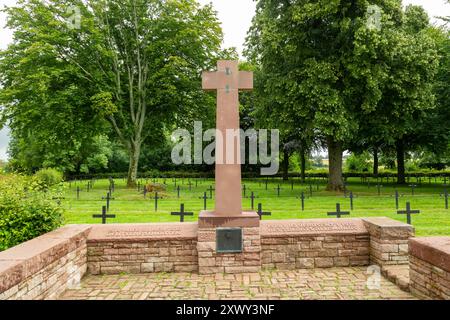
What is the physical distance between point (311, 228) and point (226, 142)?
2449mm

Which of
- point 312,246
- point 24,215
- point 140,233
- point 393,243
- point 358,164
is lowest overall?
point 312,246

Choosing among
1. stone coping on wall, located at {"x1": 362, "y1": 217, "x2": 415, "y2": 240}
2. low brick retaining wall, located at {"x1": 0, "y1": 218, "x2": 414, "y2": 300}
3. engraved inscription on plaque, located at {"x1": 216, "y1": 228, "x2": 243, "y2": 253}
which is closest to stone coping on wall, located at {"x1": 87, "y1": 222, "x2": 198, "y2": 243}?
low brick retaining wall, located at {"x1": 0, "y1": 218, "x2": 414, "y2": 300}

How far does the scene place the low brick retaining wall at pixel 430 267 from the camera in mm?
4613

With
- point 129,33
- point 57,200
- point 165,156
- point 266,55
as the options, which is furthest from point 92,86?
point 165,156

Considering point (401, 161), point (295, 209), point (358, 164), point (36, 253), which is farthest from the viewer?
point (358, 164)

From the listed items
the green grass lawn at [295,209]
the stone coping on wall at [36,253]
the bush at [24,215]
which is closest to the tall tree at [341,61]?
the green grass lawn at [295,209]

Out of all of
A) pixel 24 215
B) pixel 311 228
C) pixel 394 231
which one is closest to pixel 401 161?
pixel 394 231

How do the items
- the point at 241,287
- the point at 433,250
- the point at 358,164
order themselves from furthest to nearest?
the point at 358,164
the point at 241,287
the point at 433,250

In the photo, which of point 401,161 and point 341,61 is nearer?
point 341,61

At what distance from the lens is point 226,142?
6883 mm

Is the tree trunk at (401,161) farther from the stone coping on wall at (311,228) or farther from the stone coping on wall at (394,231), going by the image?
the stone coping on wall at (394,231)

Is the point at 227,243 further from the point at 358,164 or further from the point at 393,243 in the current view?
the point at 358,164

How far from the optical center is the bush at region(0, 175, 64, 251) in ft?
19.7
